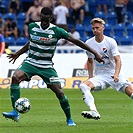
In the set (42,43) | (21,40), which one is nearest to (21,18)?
(21,40)

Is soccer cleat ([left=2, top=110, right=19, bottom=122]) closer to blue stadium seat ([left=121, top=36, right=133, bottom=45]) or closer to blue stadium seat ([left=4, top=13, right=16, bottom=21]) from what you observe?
blue stadium seat ([left=121, top=36, right=133, bottom=45])

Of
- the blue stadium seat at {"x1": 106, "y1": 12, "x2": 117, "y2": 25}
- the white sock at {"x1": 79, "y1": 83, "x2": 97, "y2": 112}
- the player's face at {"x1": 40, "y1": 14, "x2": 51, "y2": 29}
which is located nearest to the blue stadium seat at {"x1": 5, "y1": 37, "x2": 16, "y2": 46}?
the blue stadium seat at {"x1": 106, "y1": 12, "x2": 117, "y2": 25}

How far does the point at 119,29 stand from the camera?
28.6 m

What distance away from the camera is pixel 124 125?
1212 centimetres

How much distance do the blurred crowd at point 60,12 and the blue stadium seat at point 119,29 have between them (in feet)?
1.70

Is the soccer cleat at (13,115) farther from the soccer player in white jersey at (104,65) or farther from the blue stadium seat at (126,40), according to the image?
the blue stadium seat at (126,40)

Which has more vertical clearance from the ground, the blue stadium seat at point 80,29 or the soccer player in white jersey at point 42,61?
the soccer player in white jersey at point 42,61

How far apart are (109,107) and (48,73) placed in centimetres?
406

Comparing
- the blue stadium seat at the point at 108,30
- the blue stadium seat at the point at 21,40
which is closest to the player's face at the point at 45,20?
the blue stadium seat at the point at 21,40

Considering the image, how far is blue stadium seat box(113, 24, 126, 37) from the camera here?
28500 millimetres

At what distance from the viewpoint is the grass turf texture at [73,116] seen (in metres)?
11.5

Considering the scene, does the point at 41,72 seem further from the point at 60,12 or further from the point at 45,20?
the point at 60,12

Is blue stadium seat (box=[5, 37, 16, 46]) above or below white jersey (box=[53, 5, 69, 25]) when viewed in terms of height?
below

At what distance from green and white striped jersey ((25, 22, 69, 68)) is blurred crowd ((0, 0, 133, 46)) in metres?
14.8
